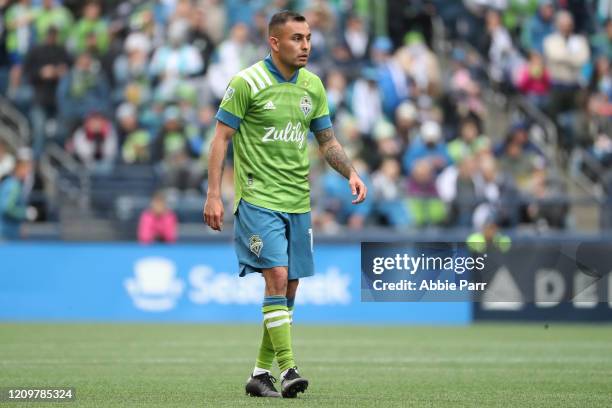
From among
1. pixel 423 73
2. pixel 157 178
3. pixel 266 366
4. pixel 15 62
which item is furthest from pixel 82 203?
pixel 266 366

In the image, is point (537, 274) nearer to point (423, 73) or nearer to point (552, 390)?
point (552, 390)

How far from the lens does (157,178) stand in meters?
21.3

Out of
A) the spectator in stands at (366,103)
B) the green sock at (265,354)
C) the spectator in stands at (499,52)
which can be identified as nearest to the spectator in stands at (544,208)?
the spectator in stands at (366,103)

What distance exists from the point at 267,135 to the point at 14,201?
37.5 ft

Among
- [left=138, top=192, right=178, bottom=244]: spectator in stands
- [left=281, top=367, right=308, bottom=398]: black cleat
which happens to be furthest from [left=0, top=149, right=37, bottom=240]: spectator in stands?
[left=281, top=367, right=308, bottom=398]: black cleat

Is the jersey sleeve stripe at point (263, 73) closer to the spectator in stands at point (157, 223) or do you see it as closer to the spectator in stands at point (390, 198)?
the spectator in stands at point (157, 223)

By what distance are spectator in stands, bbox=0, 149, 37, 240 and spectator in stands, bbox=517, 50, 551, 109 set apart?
9.15 m

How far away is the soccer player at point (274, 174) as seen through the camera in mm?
9000

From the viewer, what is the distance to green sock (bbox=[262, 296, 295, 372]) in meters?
8.97

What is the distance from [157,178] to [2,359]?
939 centimetres

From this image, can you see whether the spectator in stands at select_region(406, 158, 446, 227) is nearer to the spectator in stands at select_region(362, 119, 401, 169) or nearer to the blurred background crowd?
the blurred background crowd

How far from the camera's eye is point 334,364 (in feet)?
39.2

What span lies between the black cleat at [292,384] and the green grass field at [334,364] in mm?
70

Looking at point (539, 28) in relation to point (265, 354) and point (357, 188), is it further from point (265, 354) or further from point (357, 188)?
point (265, 354)
